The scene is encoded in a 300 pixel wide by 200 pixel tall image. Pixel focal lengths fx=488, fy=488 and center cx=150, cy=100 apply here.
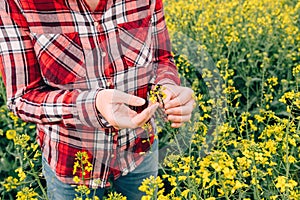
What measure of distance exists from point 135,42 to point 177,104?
0.25m

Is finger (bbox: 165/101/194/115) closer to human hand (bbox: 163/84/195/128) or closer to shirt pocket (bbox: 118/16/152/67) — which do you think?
human hand (bbox: 163/84/195/128)

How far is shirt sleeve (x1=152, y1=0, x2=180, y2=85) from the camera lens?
1.48 meters

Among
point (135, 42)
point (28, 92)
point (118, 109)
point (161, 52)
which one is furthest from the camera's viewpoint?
point (161, 52)

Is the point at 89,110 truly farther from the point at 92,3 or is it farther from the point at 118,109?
the point at 92,3

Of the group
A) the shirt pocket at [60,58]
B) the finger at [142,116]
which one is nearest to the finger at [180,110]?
the finger at [142,116]

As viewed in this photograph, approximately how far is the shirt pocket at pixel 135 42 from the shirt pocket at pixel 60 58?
133mm

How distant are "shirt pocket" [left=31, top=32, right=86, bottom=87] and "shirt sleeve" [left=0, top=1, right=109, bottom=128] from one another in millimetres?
27

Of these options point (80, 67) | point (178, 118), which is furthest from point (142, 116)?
point (80, 67)

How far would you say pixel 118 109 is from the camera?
1.21 meters

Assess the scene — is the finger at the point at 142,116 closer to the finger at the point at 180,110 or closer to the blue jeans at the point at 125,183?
the finger at the point at 180,110

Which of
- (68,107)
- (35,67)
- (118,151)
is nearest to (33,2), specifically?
(35,67)

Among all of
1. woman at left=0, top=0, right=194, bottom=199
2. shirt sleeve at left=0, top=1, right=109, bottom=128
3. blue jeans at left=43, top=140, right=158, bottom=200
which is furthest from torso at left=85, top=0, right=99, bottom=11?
blue jeans at left=43, top=140, right=158, bottom=200

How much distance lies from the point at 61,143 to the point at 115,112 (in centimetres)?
34

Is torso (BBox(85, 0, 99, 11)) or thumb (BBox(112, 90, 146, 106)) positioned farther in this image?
torso (BBox(85, 0, 99, 11))
